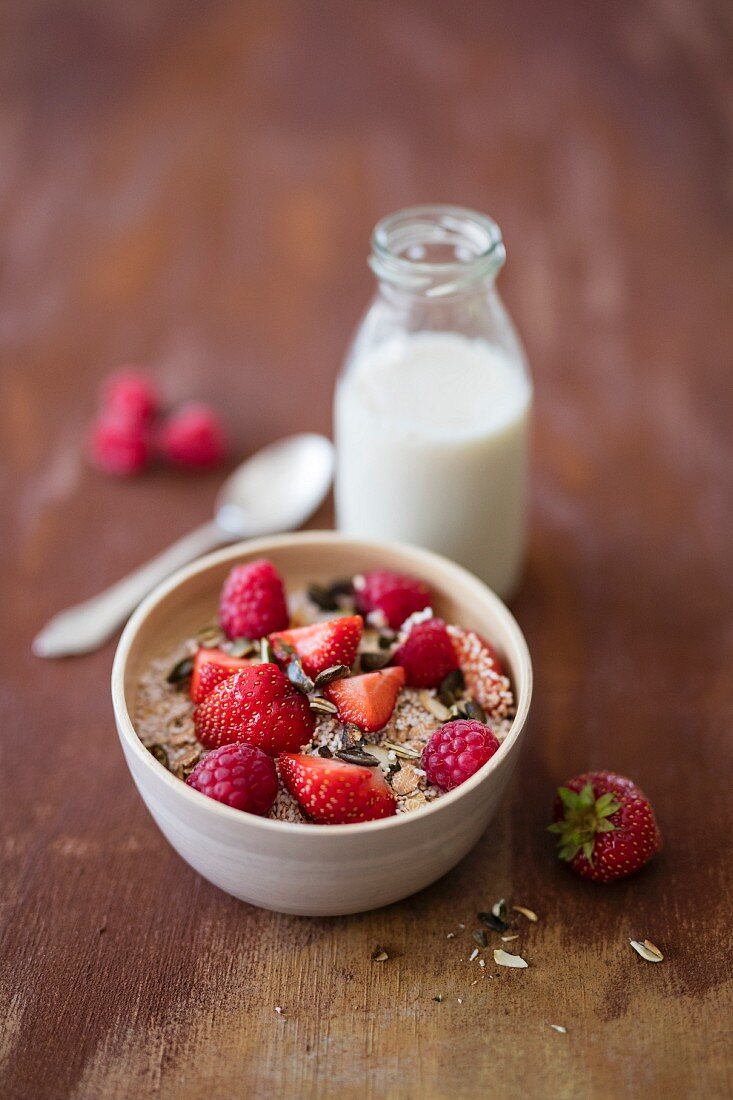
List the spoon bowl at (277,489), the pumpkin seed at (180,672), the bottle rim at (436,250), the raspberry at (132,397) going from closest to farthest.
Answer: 1. the pumpkin seed at (180,672)
2. the bottle rim at (436,250)
3. the spoon bowl at (277,489)
4. the raspberry at (132,397)

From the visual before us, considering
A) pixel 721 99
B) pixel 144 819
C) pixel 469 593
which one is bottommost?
pixel 144 819

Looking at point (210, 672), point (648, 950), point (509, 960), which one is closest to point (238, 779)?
point (210, 672)

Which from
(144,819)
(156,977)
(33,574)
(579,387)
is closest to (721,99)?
(579,387)

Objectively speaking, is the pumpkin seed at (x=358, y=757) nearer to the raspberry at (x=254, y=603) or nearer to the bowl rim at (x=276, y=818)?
the bowl rim at (x=276, y=818)

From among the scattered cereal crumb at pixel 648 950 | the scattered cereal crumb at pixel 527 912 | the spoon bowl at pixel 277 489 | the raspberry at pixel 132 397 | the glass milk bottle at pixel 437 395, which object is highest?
the glass milk bottle at pixel 437 395

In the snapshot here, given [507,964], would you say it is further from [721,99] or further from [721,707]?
[721,99]

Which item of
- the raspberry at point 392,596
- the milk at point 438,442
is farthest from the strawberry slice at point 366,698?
the milk at point 438,442

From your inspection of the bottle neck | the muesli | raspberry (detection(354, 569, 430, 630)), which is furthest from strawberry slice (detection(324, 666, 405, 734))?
the bottle neck
